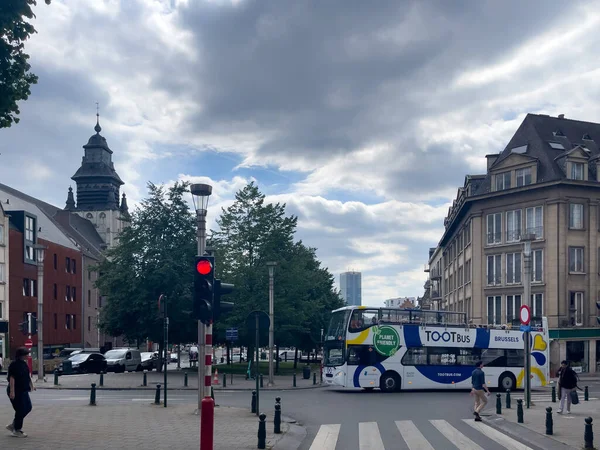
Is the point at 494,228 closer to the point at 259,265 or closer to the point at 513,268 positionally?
the point at 513,268

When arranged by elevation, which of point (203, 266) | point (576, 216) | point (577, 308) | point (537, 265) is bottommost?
point (577, 308)

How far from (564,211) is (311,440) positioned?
37.4 metres

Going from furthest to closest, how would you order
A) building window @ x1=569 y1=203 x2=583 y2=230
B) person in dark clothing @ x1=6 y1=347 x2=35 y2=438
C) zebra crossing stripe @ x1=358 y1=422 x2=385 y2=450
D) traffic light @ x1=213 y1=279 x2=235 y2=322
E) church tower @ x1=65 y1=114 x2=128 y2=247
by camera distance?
church tower @ x1=65 y1=114 x2=128 y2=247 < building window @ x1=569 y1=203 x2=583 y2=230 < zebra crossing stripe @ x1=358 y1=422 x2=385 y2=450 < person in dark clothing @ x1=6 y1=347 x2=35 y2=438 < traffic light @ x1=213 y1=279 x2=235 y2=322

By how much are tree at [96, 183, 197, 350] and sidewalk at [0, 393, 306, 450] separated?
21.8 m

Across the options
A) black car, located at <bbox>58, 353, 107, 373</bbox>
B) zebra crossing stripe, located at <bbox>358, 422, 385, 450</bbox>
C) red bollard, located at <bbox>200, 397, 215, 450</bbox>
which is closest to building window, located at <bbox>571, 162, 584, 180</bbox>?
black car, located at <bbox>58, 353, 107, 373</bbox>

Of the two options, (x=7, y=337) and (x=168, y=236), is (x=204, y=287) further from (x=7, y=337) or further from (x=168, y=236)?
(x=7, y=337)

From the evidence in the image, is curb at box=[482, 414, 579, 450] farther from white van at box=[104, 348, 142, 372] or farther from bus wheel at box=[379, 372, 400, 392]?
white van at box=[104, 348, 142, 372]

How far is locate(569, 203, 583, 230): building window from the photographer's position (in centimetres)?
4831

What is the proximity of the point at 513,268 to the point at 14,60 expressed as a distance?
43.8 meters

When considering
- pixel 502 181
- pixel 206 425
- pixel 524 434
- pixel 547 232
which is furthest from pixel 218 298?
pixel 502 181

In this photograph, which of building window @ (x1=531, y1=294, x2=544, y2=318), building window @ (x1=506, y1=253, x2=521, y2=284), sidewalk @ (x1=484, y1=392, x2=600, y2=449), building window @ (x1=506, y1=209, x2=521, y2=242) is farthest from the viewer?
building window @ (x1=506, y1=209, x2=521, y2=242)

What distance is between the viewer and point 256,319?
17.7m

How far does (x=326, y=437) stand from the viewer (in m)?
15.9

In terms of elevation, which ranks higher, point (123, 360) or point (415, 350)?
point (415, 350)
